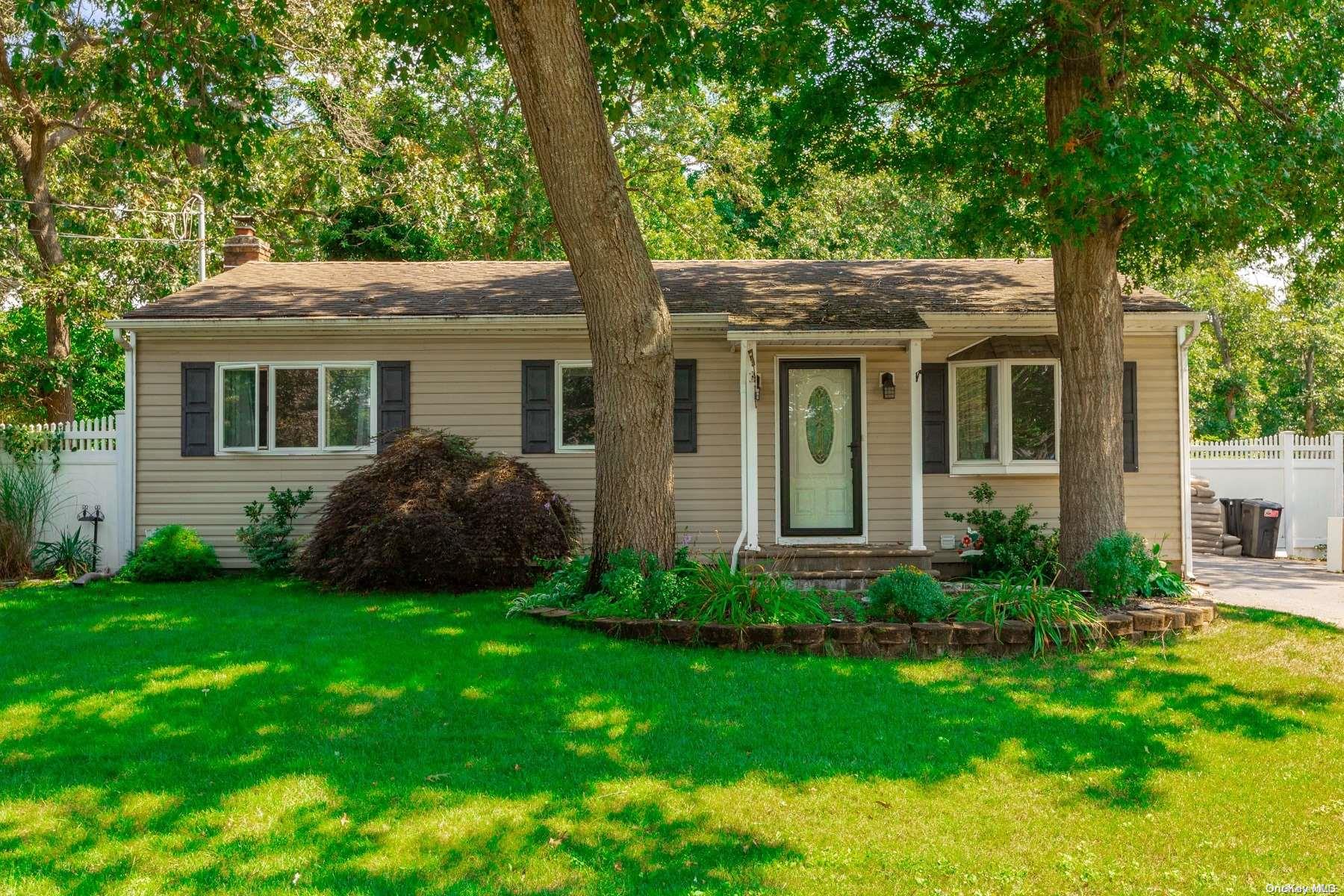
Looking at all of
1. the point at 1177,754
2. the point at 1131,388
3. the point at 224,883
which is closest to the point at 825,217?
the point at 1131,388

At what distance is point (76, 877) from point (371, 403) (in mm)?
8227

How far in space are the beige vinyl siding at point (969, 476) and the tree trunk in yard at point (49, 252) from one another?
12.1 m

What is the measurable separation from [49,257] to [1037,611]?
16632 mm

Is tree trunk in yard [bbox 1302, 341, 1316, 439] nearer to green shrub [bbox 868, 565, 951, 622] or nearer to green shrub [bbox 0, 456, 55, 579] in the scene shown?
green shrub [bbox 868, 565, 951, 622]

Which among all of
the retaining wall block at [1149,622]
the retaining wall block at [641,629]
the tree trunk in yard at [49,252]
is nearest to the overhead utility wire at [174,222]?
the tree trunk in yard at [49,252]

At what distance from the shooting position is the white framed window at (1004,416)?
11180 millimetres

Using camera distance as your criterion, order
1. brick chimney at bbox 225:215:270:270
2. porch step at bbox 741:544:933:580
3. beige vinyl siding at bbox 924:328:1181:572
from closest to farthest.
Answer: porch step at bbox 741:544:933:580 < beige vinyl siding at bbox 924:328:1181:572 < brick chimney at bbox 225:215:270:270

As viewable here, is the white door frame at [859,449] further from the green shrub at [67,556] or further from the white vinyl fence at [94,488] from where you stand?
the green shrub at [67,556]

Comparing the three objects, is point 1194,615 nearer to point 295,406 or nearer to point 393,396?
point 393,396

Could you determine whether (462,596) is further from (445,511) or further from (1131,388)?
(1131,388)

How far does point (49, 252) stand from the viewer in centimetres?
1677

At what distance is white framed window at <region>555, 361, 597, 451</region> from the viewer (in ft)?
37.8

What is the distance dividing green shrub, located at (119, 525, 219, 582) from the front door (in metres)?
6.41

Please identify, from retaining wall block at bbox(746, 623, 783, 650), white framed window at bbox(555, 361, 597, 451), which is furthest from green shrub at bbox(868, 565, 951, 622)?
white framed window at bbox(555, 361, 597, 451)
